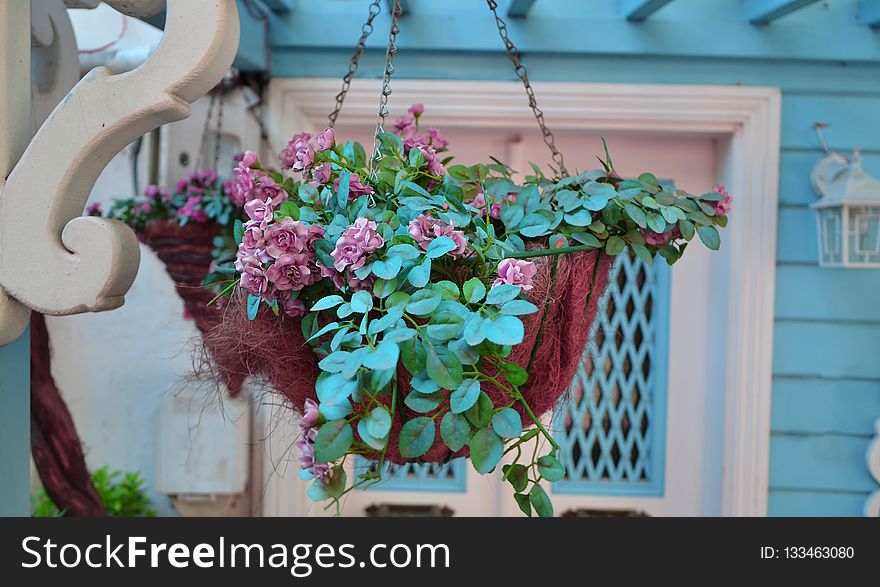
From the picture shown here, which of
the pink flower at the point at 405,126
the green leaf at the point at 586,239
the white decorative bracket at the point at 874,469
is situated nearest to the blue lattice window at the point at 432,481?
the white decorative bracket at the point at 874,469

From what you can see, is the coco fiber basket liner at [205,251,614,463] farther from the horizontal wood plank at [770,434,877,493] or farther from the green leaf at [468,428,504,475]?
the horizontal wood plank at [770,434,877,493]

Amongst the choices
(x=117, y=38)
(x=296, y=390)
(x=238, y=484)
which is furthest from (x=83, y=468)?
(x=117, y=38)

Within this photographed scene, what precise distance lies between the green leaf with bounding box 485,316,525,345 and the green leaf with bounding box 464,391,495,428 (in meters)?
0.05

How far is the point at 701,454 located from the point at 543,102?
40.0 inches

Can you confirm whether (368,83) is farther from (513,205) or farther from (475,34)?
(513,205)

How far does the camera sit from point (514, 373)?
63 cm

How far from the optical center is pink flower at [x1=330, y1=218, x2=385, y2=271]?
0.64m

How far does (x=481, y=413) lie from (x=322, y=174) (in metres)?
0.36

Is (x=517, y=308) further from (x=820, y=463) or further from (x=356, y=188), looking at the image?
(x=820, y=463)

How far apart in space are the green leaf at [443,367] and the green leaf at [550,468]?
0.13 metres

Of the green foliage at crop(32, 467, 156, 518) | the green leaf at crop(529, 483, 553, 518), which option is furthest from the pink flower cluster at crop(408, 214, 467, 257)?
the green foliage at crop(32, 467, 156, 518)

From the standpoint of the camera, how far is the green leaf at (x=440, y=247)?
2.10 feet

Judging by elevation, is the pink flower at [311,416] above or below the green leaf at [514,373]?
below

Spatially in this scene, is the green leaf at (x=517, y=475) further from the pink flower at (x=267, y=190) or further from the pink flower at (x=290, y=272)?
the pink flower at (x=267, y=190)
